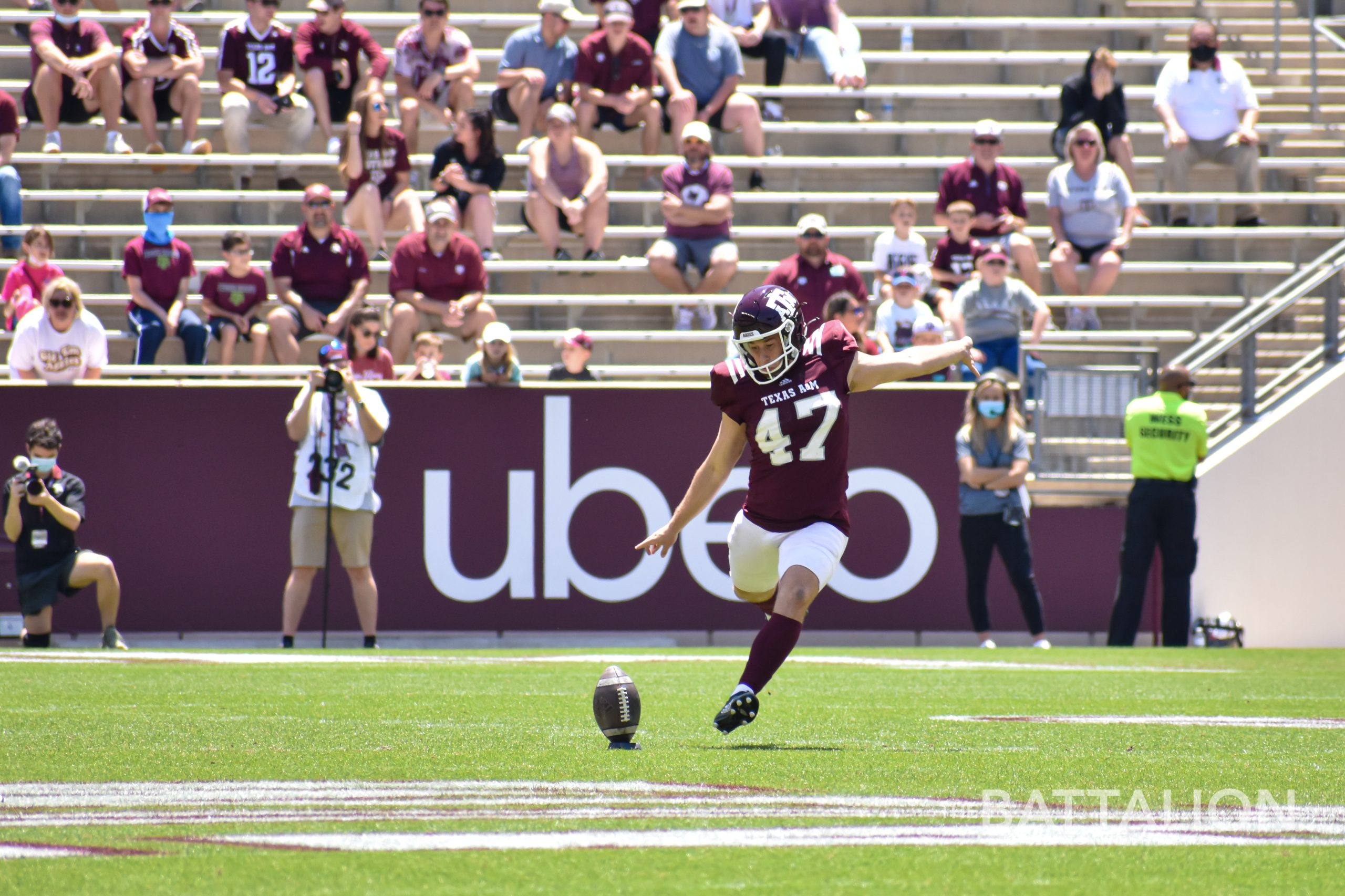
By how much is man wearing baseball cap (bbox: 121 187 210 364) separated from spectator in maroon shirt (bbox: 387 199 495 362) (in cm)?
173

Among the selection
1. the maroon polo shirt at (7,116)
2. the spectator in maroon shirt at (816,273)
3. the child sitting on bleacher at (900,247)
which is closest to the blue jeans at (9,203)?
the maroon polo shirt at (7,116)

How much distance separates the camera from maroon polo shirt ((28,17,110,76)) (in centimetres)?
1892

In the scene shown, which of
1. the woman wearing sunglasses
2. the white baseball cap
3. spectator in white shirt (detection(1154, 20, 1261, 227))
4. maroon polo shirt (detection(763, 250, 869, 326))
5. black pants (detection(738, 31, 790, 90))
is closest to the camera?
maroon polo shirt (detection(763, 250, 869, 326))

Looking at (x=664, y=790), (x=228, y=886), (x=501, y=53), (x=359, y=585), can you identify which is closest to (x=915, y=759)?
(x=664, y=790)

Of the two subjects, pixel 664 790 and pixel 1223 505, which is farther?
pixel 1223 505

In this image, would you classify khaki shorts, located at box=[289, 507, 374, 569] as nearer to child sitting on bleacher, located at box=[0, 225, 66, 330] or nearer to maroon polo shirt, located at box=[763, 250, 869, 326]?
child sitting on bleacher, located at box=[0, 225, 66, 330]

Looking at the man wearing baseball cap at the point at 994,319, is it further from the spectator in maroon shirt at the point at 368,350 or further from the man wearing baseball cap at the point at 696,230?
the spectator in maroon shirt at the point at 368,350

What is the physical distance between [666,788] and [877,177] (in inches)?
596

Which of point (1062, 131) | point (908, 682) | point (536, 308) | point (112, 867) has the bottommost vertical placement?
point (908, 682)

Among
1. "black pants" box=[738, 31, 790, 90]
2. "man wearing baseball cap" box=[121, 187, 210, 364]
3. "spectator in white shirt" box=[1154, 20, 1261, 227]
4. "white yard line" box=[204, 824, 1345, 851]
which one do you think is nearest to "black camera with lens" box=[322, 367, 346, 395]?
"man wearing baseball cap" box=[121, 187, 210, 364]

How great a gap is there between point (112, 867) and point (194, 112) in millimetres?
15859

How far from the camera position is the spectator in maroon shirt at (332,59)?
19.2m

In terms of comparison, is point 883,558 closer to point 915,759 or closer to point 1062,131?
point 1062,131

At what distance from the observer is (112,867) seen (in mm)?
4398
